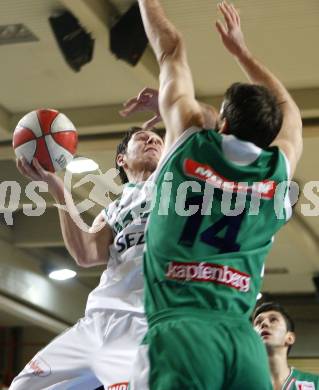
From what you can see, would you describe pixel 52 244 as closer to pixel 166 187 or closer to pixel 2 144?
pixel 2 144

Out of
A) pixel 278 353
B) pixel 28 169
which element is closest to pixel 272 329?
pixel 278 353

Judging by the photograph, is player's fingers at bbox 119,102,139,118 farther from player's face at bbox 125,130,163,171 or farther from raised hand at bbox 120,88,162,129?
player's face at bbox 125,130,163,171

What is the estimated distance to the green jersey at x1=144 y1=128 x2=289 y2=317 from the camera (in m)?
2.75

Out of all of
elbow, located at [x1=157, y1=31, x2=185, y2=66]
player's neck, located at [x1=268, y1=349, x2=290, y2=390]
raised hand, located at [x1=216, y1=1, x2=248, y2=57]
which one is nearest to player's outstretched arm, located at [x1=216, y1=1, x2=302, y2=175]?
raised hand, located at [x1=216, y1=1, x2=248, y2=57]

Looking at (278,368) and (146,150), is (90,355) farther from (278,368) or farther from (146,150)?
(278,368)

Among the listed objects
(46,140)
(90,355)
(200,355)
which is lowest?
(200,355)

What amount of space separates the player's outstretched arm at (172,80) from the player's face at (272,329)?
3085mm

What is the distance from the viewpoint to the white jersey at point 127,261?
4.20m

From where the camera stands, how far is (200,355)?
2582 mm

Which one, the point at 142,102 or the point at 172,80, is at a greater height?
the point at 142,102

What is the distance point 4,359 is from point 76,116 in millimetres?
10196

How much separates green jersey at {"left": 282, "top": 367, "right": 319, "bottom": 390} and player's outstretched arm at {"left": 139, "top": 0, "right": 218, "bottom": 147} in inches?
130

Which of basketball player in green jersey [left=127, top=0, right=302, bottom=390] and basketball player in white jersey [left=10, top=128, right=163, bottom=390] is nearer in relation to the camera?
basketball player in green jersey [left=127, top=0, right=302, bottom=390]

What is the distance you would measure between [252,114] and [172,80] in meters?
0.34
